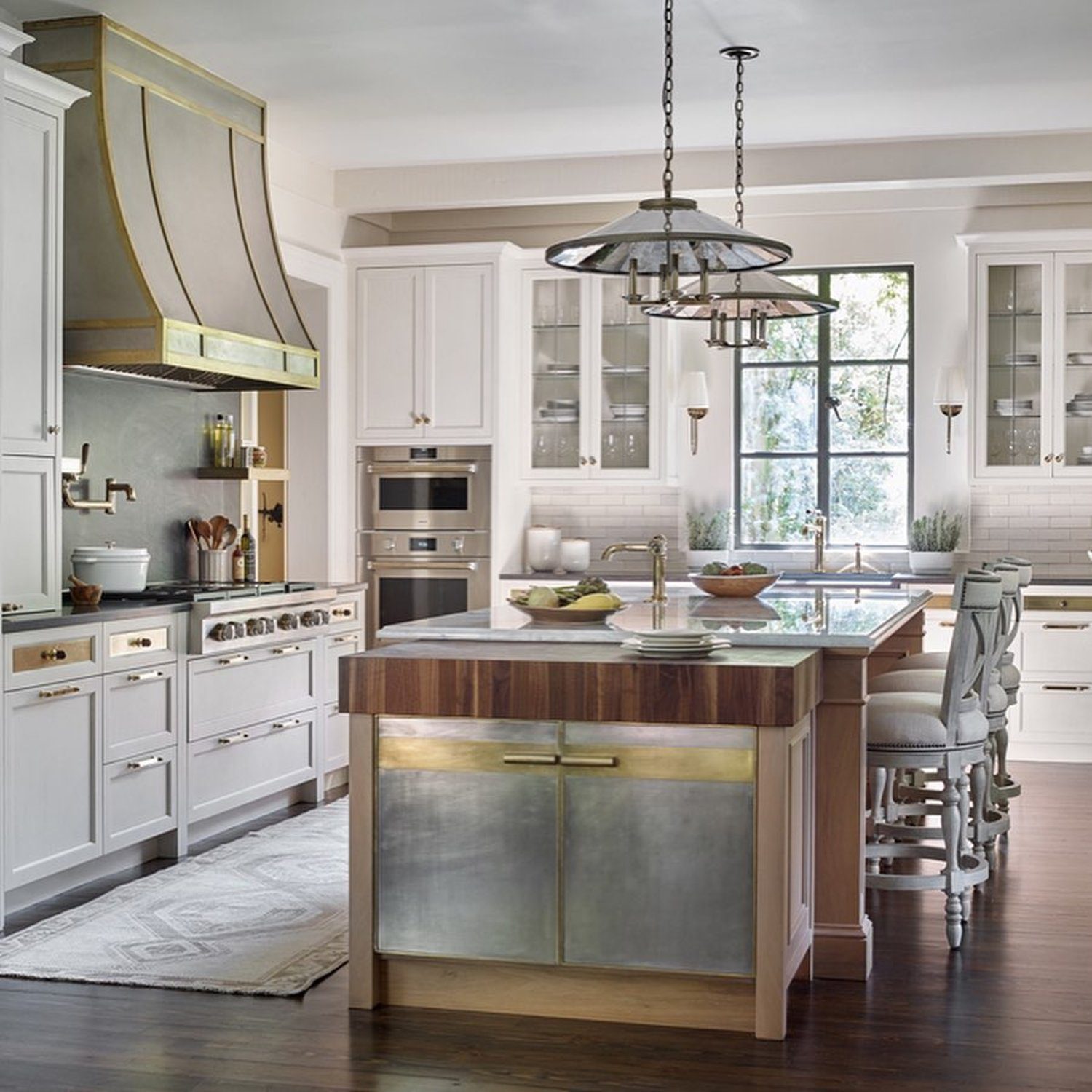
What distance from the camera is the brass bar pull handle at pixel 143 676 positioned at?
5293 mm

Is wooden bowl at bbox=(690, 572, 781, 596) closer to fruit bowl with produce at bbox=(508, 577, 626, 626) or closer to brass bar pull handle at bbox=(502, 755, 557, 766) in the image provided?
fruit bowl with produce at bbox=(508, 577, 626, 626)

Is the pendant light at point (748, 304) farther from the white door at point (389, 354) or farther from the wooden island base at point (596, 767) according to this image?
the white door at point (389, 354)

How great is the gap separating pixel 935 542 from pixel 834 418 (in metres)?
0.92

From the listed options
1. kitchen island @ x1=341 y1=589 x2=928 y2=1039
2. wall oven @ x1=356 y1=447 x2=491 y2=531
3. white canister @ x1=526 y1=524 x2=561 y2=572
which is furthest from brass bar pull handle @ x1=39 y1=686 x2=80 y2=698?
white canister @ x1=526 y1=524 x2=561 y2=572

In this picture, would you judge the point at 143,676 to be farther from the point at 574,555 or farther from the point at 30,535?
the point at 574,555

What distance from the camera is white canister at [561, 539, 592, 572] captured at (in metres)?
8.66

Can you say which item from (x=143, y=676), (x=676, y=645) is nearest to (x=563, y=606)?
(x=676, y=645)

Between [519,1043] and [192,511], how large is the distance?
382 cm

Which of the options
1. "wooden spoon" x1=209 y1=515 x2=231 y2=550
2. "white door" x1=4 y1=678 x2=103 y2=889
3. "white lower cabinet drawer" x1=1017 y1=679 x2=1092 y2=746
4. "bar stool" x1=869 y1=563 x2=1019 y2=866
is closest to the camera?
"white door" x1=4 y1=678 x2=103 y2=889

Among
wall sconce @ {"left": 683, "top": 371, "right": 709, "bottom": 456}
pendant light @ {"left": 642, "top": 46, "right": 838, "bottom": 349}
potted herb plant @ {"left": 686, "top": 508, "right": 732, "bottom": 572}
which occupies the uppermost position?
pendant light @ {"left": 642, "top": 46, "right": 838, "bottom": 349}

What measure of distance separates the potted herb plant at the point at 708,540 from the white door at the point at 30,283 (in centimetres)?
421

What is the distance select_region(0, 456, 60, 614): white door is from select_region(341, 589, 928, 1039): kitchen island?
1692 millimetres

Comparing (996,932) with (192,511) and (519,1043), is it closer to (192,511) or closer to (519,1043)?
(519,1043)

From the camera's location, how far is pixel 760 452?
29.0 feet
